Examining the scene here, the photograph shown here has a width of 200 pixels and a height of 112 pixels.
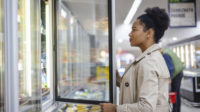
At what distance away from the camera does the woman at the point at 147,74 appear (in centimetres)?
130

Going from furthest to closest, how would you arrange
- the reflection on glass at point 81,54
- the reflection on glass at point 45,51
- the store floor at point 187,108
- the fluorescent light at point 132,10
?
the store floor at point 187,108, the reflection on glass at point 81,54, the fluorescent light at point 132,10, the reflection on glass at point 45,51

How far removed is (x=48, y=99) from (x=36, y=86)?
524 mm

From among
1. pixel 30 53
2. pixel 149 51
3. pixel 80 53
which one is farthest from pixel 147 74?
pixel 80 53

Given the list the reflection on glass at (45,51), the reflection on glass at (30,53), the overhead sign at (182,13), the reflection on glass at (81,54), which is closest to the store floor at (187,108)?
the reflection on glass at (81,54)

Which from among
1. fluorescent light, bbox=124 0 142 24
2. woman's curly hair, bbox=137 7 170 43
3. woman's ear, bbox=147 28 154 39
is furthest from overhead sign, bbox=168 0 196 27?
woman's ear, bbox=147 28 154 39

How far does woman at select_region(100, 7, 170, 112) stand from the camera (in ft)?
4.28

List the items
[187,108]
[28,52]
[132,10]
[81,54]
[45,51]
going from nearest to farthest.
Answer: [28,52], [45,51], [132,10], [187,108], [81,54]

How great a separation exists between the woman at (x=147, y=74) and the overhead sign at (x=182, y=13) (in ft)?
4.40

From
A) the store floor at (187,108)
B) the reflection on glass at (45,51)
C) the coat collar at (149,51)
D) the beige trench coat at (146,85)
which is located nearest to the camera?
the beige trench coat at (146,85)

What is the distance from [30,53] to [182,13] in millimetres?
2322

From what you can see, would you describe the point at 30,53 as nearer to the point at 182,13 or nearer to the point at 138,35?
the point at 138,35

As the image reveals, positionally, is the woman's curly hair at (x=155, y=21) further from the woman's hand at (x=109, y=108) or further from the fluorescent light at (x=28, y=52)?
the fluorescent light at (x=28, y=52)

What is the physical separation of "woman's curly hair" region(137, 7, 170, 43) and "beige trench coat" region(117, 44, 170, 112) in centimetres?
15

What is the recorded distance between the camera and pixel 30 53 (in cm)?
185
